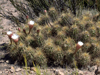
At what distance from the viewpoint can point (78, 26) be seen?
2.92 meters

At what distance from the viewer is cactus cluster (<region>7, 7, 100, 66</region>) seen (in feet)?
8.51

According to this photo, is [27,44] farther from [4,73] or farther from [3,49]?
[3,49]

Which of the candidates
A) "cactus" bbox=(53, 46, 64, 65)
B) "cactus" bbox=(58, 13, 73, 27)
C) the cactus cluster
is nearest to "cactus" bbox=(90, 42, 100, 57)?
the cactus cluster

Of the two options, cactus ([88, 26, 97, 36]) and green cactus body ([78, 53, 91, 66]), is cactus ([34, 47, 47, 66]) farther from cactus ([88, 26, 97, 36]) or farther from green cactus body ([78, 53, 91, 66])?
cactus ([88, 26, 97, 36])

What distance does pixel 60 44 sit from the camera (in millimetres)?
2812

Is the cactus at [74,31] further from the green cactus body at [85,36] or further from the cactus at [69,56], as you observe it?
the cactus at [69,56]

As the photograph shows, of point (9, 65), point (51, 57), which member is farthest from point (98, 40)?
point (9, 65)

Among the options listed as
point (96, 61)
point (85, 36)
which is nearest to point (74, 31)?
point (85, 36)

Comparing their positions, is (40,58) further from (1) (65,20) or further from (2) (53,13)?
(2) (53,13)

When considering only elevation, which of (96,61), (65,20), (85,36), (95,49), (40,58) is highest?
(65,20)

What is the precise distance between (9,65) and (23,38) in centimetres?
74

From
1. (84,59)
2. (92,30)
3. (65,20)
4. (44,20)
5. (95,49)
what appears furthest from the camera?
(44,20)

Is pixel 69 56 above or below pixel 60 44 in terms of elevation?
below

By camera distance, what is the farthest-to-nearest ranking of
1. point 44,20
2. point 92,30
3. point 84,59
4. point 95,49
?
point 44,20 < point 92,30 < point 95,49 < point 84,59
